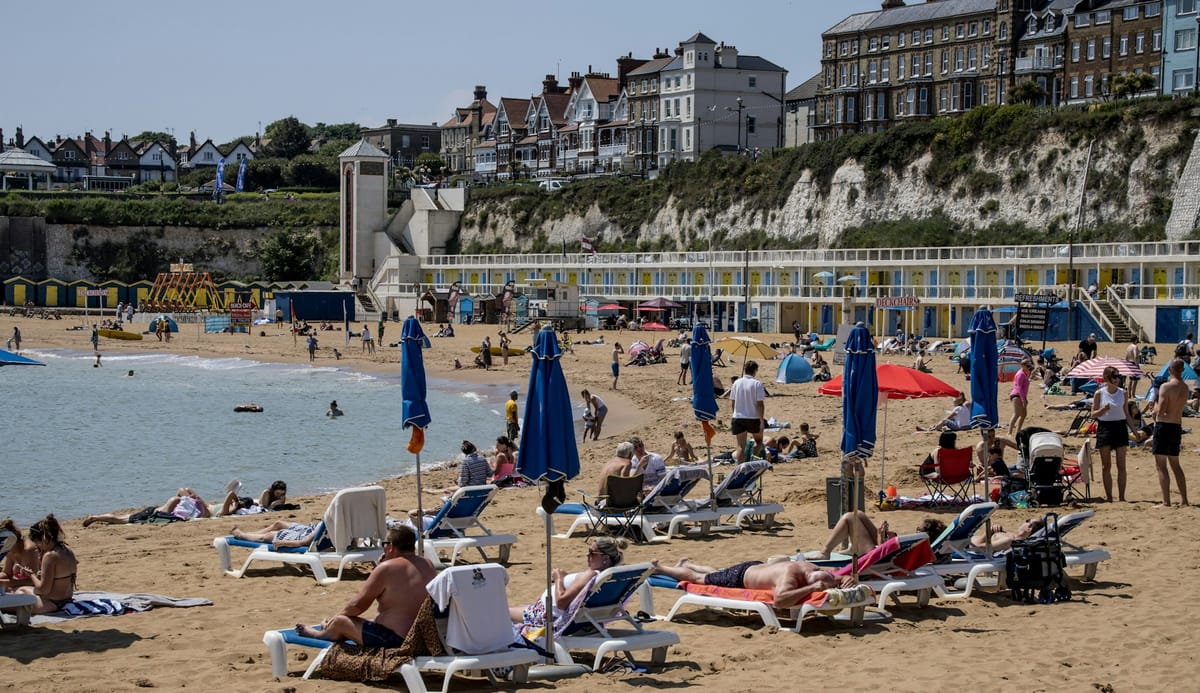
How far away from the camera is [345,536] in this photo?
10.6m

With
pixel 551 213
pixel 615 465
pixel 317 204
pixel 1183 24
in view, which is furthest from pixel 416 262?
pixel 615 465

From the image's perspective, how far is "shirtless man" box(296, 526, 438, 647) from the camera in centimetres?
753

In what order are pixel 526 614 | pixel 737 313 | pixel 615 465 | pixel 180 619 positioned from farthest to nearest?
pixel 737 313
pixel 615 465
pixel 180 619
pixel 526 614

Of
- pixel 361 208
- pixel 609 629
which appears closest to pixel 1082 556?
pixel 609 629

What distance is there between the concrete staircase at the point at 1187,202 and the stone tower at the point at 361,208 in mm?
44995

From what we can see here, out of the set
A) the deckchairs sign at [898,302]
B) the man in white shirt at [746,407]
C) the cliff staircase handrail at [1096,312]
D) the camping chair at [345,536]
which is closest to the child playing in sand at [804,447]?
the man in white shirt at [746,407]

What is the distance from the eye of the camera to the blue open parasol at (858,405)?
35.9ft

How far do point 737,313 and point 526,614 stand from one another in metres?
46.1

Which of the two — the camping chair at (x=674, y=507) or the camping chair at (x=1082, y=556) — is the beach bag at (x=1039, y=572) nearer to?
the camping chair at (x=1082, y=556)

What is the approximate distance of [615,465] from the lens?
12953mm

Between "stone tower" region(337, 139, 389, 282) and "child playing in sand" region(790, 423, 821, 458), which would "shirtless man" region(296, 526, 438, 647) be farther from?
"stone tower" region(337, 139, 389, 282)

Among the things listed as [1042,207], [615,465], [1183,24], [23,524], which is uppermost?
[1183,24]

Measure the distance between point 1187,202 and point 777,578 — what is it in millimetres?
46321

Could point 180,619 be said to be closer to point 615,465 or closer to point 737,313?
point 615,465
